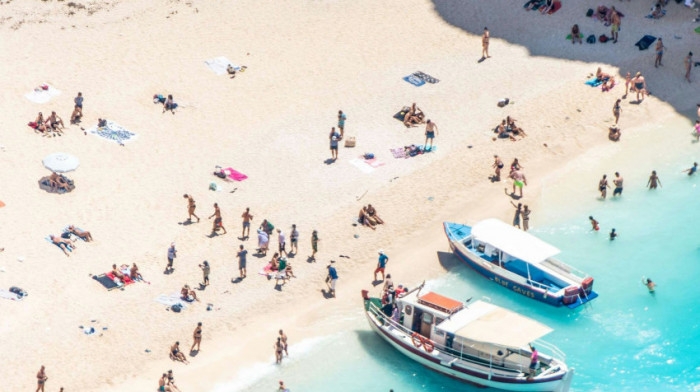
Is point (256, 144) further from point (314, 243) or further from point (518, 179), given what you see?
point (518, 179)

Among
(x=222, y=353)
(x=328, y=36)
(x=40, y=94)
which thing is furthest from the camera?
(x=328, y=36)

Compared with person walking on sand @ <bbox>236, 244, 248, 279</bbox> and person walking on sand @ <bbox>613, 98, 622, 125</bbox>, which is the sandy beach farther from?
person walking on sand @ <bbox>613, 98, 622, 125</bbox>

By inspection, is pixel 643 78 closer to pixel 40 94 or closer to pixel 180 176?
pixel 180 176

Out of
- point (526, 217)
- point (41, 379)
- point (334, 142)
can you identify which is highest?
point (334, 142)

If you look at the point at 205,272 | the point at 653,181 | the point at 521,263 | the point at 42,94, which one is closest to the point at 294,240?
the point at 205,272

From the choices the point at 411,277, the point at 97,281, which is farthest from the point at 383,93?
the point at 97,281

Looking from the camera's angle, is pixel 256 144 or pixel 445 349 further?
pixel 256 144

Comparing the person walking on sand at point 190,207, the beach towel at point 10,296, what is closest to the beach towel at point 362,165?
the person walking on sand at point 190,207
